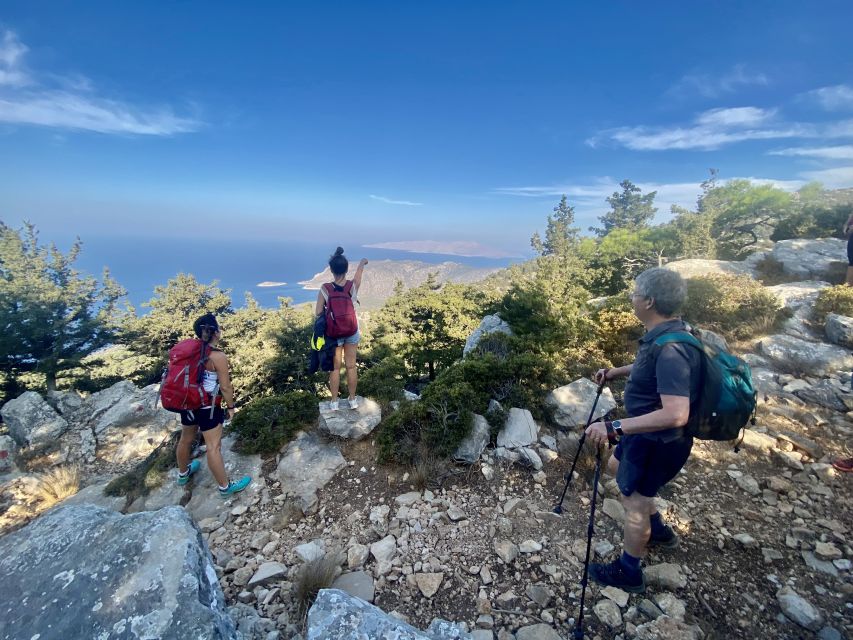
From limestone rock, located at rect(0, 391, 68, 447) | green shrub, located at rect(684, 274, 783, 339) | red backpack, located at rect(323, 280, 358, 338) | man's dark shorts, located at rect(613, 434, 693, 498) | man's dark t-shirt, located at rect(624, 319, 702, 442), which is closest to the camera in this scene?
man's dark t-shirt, located at rect(624, 319, 702, 442)

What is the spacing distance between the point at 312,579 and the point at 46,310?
110 ft

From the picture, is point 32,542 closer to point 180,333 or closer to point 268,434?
point 268,434

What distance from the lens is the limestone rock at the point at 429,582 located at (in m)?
3.16

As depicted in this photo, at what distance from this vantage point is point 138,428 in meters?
11.9

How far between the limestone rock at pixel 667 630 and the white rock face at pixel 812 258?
15.4 meters

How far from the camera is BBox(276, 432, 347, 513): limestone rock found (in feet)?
15.0

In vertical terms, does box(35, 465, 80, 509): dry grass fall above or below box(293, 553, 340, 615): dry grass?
below

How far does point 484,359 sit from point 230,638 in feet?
15.0

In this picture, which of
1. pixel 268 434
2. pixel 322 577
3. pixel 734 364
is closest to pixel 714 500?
pixel 734 364

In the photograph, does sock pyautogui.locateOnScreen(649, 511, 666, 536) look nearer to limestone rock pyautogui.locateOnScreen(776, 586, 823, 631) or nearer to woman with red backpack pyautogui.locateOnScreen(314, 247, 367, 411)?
limestone rock pyautogui.locateOnScreen(776, 586, 823, 631)

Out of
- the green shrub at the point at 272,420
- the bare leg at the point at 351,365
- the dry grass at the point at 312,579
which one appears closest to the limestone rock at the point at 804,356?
the bare leg at the point at 351,365

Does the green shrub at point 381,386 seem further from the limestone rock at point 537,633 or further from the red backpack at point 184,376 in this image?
the limestone rock at point 537,633

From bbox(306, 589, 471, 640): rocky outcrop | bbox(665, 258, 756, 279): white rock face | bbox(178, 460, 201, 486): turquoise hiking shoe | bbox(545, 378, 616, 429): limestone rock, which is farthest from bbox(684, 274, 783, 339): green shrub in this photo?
bbox(178, 460, 201, 486): turquoise hiking shoe

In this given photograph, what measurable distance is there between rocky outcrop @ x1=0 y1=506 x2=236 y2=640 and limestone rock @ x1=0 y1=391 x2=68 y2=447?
1381 cm
